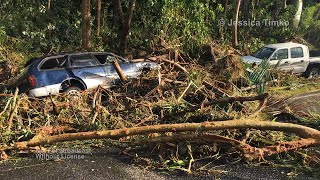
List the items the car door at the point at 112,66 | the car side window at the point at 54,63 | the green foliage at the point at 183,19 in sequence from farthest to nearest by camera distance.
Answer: the green foliage at the point at 183,19, the car door at the point at 112,66, the car side window at the point at 54,63

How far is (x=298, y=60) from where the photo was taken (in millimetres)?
12969

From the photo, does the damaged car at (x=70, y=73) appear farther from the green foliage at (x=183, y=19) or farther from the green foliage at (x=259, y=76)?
the green foliage at (x=183, y=19)

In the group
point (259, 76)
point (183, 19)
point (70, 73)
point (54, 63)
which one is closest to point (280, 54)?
point (259, 76)

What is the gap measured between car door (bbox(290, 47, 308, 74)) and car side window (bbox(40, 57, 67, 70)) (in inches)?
315

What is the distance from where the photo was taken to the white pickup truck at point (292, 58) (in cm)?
1266

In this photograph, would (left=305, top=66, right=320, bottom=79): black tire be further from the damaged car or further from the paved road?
the paved road

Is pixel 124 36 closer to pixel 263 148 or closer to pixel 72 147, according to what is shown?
pixel 72 147

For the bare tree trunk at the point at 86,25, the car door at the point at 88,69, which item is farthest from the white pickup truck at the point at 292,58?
the bare tree trunk at the point at 86,25

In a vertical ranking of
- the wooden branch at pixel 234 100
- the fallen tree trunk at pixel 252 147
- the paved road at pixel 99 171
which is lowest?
the paved road at pixel 99 171

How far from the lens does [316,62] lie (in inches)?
→ 527

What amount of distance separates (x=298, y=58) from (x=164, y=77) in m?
6.80

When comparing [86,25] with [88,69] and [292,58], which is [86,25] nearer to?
[88,69]

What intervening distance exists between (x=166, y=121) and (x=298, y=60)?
8.09 metres

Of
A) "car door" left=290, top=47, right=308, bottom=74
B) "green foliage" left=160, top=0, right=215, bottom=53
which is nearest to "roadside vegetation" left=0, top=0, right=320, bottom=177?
"car door" left=290, top=47, right=308, bottom=74
